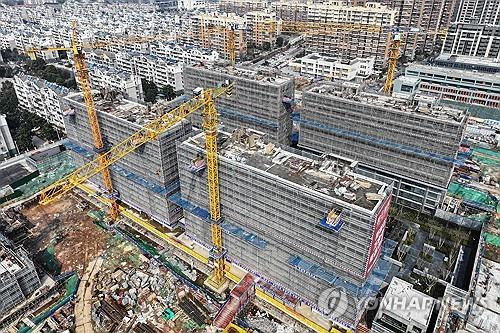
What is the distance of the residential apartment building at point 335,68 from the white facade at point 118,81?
241 ft

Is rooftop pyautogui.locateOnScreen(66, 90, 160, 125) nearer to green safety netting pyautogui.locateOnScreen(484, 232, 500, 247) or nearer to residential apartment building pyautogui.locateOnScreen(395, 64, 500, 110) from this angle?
green safety netting pyautogui.locateOnScreen(484, 232, 500, 247)

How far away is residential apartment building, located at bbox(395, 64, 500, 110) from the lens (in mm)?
121500

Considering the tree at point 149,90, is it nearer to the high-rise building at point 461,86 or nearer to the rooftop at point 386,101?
the rooftop at point 386,101

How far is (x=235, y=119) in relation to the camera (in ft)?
338

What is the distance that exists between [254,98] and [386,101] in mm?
32951

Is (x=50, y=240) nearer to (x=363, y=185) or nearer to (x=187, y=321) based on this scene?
(x=187, y=321)

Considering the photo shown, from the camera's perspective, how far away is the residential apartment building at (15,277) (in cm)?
6003

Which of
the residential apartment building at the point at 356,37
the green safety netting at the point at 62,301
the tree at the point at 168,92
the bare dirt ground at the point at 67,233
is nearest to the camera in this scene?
the green safety netting at the point at 62,301

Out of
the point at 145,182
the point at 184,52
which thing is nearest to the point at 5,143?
the point at 145,182

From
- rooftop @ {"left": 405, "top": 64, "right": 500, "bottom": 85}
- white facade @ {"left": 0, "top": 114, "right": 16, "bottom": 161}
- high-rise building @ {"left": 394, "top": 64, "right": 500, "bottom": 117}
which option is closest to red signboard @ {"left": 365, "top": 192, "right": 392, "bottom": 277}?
high-rise building @ {"left": 394, "top": 64, "right": 500, "bottom": 117}

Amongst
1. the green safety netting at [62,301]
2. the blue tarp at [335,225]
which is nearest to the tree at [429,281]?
the blue tarp at [335,225]

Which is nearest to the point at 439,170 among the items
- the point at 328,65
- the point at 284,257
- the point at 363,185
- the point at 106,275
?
the point at 363,185

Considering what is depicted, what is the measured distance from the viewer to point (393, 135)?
77.9m

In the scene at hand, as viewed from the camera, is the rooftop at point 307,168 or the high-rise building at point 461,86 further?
the high-rise building at point 461,86
